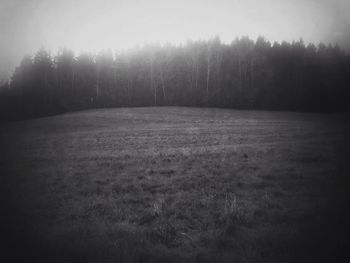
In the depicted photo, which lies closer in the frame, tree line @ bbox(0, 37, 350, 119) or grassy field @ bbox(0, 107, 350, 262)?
grassy field @ bbox(0, 107, 350, 262)

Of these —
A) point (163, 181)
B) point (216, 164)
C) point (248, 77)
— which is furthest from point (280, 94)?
point (163, 181)

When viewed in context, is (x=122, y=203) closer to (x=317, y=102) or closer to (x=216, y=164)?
(x=216, y=164)

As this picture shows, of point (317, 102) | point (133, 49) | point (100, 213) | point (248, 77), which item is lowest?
point (100, 213)

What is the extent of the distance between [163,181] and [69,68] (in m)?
64.6

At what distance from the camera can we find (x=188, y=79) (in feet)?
188

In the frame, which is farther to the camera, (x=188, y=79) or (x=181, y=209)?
(x=188, y=79)

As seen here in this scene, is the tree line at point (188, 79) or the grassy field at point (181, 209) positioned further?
the tree line at point (188, 79)

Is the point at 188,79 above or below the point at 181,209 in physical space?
above

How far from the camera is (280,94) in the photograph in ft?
172

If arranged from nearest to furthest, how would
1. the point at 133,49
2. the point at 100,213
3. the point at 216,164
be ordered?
the point at 100,213, the point at 216,164, the point at 133,49

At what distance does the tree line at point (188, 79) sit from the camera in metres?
52.4

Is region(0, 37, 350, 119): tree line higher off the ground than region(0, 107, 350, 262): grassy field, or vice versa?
region(0, 37, 350, 119): tree line

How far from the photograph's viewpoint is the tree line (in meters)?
52.4

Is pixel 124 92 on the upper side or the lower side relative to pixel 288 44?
lower
